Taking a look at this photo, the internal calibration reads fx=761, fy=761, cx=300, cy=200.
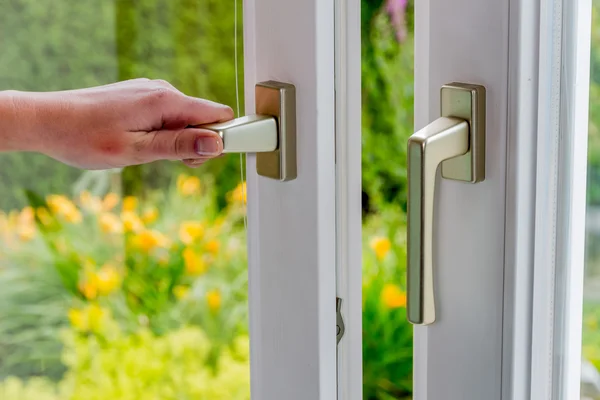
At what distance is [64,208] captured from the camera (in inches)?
28.5

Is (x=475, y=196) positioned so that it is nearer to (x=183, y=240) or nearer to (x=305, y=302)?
(x=305, y=302)

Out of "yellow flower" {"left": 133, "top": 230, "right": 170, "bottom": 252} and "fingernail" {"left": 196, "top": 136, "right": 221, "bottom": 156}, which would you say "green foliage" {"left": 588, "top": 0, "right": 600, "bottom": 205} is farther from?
"yellow flower" {"left": 133, "top": 230, "right": 170, "bottom": 252}

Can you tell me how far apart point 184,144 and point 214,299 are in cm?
19

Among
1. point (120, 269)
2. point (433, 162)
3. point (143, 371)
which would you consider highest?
point (433, 162)

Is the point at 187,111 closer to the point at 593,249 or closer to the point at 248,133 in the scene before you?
the point at 248,133

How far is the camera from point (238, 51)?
2.38 ft

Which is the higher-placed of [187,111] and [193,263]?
[187,111]

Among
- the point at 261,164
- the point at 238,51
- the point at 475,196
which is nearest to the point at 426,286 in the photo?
the point at 475,196

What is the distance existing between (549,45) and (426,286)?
20 centimetres

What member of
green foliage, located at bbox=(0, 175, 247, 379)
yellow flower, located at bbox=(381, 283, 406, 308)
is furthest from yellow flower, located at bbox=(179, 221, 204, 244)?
yellow flower, located at bbox=(381, 283, 406, 308)

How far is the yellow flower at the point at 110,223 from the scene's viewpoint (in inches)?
28.8

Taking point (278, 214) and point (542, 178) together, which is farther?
point (278, 214)

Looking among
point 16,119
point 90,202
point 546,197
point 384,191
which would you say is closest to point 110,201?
point 90,202

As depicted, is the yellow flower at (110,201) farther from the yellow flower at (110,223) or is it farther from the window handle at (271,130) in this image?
the window handle at (271,130)
